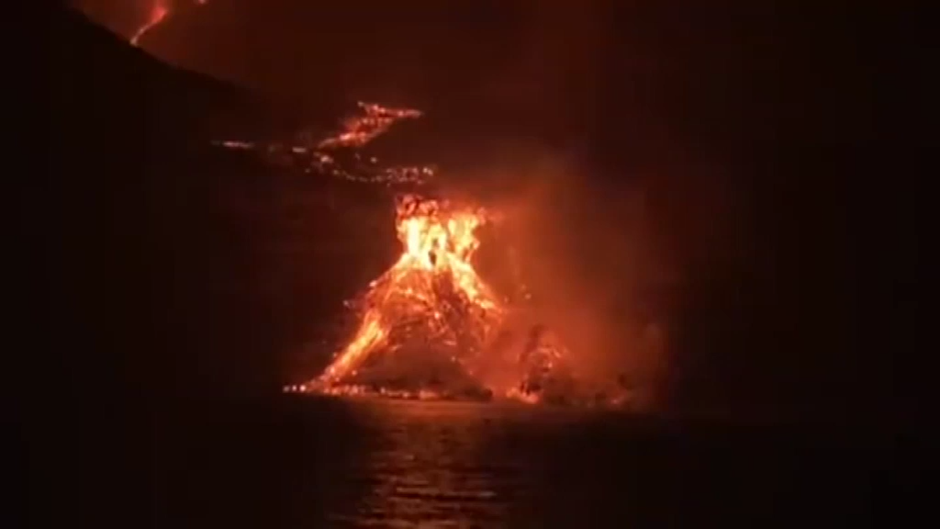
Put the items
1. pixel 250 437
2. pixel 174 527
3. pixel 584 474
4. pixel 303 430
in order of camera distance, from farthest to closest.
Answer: pixel 303 430, pixel 250 437, pixel 584 474, pixel 174 527

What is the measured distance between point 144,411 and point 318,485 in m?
38.8

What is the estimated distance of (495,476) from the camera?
72.7 metres

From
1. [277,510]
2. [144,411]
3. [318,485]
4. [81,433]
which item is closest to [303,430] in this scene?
[144,411]

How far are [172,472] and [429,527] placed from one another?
600 inches

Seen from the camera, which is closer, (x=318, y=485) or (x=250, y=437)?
(x=318, y=485)

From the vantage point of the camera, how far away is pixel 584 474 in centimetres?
7638

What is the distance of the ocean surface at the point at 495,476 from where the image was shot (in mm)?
52156

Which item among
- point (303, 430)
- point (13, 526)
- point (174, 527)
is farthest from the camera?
point (303, 430)

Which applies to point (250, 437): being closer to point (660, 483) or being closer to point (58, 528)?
point (660, 483)

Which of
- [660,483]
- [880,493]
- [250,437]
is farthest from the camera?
[250,437]

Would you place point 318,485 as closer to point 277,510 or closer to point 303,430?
point 277,510

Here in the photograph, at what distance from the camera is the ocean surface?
2053 inches

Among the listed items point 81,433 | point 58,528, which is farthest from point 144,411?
point 58,528

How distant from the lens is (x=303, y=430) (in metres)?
114
